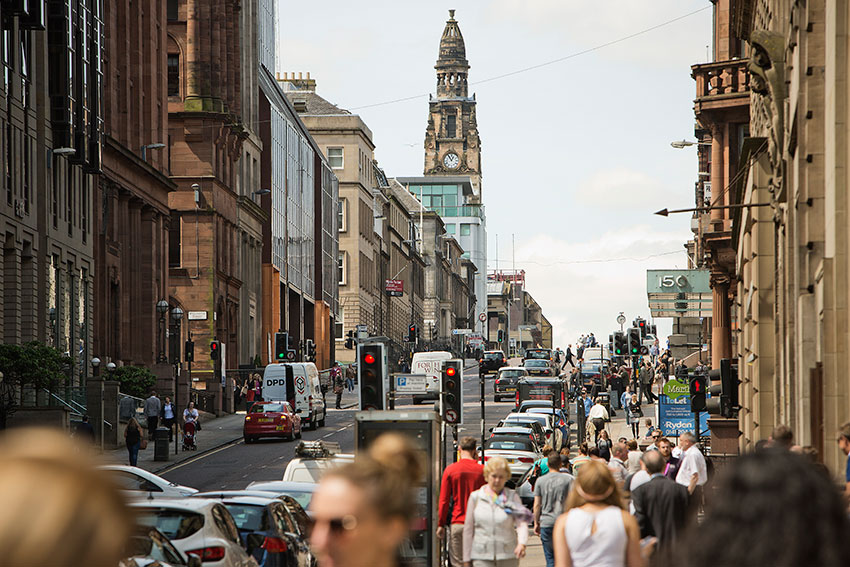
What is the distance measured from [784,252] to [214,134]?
57.8 m

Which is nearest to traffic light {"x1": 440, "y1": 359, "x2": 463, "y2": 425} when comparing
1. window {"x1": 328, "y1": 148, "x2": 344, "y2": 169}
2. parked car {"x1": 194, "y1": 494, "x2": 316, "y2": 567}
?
parked car {"x1": 194, "y1": 494, "x2": 316, "y2": 567}

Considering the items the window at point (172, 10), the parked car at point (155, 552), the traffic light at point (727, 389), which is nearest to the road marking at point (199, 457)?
the traffic light at point (727, 389)

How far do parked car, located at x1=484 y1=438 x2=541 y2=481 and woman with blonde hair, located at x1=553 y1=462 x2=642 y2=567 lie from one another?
24715mm

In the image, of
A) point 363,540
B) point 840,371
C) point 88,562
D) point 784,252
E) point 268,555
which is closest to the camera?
point 88,562

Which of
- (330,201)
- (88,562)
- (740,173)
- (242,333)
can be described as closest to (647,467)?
(88,562)

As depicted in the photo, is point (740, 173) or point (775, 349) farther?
point (740, 173)

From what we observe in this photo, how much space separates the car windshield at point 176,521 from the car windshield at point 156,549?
4.09 ft

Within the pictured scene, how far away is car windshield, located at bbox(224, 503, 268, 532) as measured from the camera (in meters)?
16.4

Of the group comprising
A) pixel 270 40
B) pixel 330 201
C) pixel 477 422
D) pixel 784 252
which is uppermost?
pixel 270 40

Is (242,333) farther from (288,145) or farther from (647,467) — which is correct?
(647,467)

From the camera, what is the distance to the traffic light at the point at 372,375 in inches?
1065

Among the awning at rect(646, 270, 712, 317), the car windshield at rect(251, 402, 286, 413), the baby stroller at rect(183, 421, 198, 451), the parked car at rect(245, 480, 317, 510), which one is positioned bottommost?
the baby stroller at rect(183, 421, 198, 451)

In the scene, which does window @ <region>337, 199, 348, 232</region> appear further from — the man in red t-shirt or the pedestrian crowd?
the man in red t-shirt

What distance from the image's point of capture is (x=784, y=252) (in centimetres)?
2453
